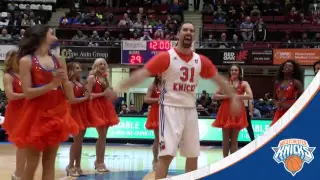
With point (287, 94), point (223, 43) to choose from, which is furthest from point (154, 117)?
point (223, 43)

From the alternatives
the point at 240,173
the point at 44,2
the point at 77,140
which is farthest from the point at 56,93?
the point at 44,2

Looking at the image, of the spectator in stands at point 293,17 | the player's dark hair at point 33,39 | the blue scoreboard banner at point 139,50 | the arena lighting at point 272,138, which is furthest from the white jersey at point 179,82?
the spectator in stands at point 293,17

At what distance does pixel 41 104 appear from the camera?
14.6 feet

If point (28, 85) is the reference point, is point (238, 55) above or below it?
below

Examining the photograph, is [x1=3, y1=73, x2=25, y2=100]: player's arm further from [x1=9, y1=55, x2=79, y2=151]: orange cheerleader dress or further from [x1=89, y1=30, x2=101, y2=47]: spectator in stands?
[x1=89, y1=30, x2=101, y2=47]: spectator in stands

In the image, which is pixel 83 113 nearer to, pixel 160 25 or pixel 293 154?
pixel 293 154

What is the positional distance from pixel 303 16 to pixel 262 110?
8674 mm

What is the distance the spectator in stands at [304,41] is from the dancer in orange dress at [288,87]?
1254cm

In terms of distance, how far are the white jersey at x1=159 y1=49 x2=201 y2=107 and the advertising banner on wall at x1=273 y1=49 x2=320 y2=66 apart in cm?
1477

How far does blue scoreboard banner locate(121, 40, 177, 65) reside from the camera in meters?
18.3

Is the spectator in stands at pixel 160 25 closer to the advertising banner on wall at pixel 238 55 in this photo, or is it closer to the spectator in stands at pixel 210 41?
the spectator in stands at pixel 210 41

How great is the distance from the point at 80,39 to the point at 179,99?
15.9 meters

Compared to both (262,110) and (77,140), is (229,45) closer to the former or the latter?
(262,110)

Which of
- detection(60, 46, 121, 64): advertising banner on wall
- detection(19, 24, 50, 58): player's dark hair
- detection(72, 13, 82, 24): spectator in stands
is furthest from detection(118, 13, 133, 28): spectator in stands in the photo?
detection(19, 24, 50, 58): player's dark hair
